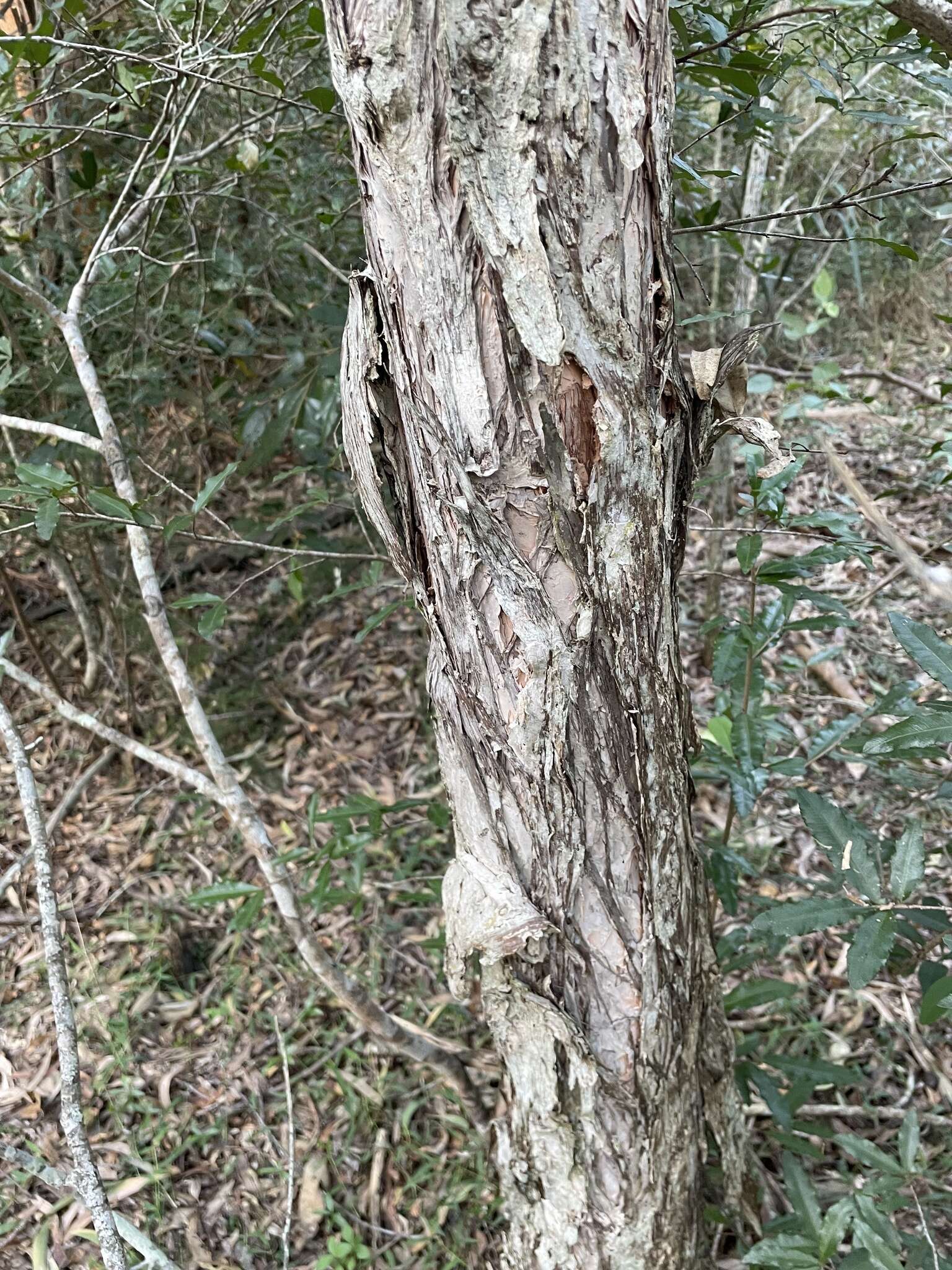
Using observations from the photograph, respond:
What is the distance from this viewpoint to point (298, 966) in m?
2.14

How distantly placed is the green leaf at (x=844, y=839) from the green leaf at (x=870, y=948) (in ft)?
0.12

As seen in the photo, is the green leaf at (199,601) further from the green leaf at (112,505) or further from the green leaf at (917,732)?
the green leaf at (917,732)

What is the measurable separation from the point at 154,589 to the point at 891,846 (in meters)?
1.29

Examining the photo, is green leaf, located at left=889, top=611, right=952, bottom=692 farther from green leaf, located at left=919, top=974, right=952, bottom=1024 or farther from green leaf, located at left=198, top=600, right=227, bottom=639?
green leaf, located at left=198, top=600, right=227, bottom=639

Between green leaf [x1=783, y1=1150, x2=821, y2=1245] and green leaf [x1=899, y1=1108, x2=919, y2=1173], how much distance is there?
15 cm

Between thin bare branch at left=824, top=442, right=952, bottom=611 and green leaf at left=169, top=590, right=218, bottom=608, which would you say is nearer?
thin bare branch at left=824, top=442, right=952, bottom=611

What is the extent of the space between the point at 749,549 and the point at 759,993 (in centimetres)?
79

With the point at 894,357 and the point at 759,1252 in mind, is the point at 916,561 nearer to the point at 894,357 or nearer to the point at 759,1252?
the point at 759,1252

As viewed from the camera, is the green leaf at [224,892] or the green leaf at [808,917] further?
the green leaf at [224,892]

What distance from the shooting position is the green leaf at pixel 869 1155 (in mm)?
1275

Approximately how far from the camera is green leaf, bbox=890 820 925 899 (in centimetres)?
112

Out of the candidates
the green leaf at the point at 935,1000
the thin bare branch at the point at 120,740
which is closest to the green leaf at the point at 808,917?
the green leaf at the point at 935,1000

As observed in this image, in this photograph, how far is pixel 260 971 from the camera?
85.0 inches

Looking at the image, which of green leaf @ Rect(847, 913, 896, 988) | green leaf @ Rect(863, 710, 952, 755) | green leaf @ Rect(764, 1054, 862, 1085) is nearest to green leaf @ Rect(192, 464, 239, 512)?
green leaf @ Rect(863, 710, 952, 755)
